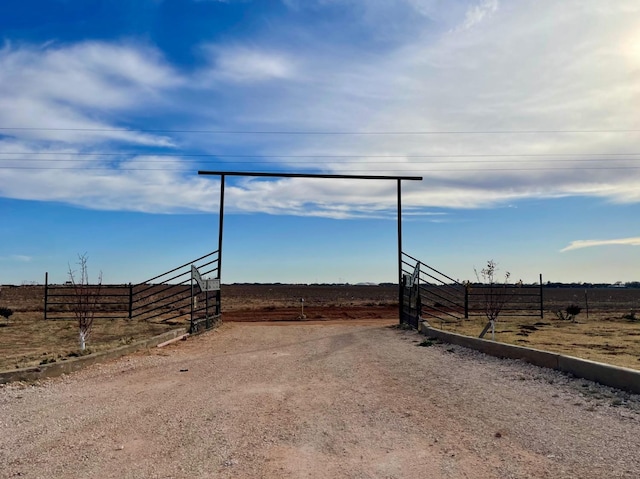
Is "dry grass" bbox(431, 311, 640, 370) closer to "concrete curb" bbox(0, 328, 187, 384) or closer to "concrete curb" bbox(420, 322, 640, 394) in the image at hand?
"concrete curb" bbox(420, 322, 640, 394)

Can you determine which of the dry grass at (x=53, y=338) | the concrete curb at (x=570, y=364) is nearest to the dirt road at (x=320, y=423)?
the concrete curb at (x=570, y=364)

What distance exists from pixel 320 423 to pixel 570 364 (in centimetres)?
470

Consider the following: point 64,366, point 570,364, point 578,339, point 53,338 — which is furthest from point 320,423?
point 53,338

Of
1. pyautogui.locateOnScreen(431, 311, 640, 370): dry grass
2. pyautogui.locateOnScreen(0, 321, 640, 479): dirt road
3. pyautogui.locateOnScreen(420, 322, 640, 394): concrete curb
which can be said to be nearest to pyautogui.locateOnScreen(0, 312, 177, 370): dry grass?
pyautogui.locateOnScreen(0, 321, 640, 479): dirt road

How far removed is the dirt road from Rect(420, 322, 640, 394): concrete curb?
9.3 inches

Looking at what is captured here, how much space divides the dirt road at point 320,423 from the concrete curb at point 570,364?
0.24 m

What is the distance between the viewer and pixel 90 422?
6.31m

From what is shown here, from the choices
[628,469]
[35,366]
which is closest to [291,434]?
[628,469]

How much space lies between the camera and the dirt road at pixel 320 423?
470cm

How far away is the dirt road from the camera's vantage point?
15.4 feet

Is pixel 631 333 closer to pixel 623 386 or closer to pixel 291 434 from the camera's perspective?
pixel 623 386

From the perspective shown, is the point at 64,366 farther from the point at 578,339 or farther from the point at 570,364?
the point at 578,339

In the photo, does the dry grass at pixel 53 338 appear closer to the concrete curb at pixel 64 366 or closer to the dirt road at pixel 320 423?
the concrete curb at pixel 64 366

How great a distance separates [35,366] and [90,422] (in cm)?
384
